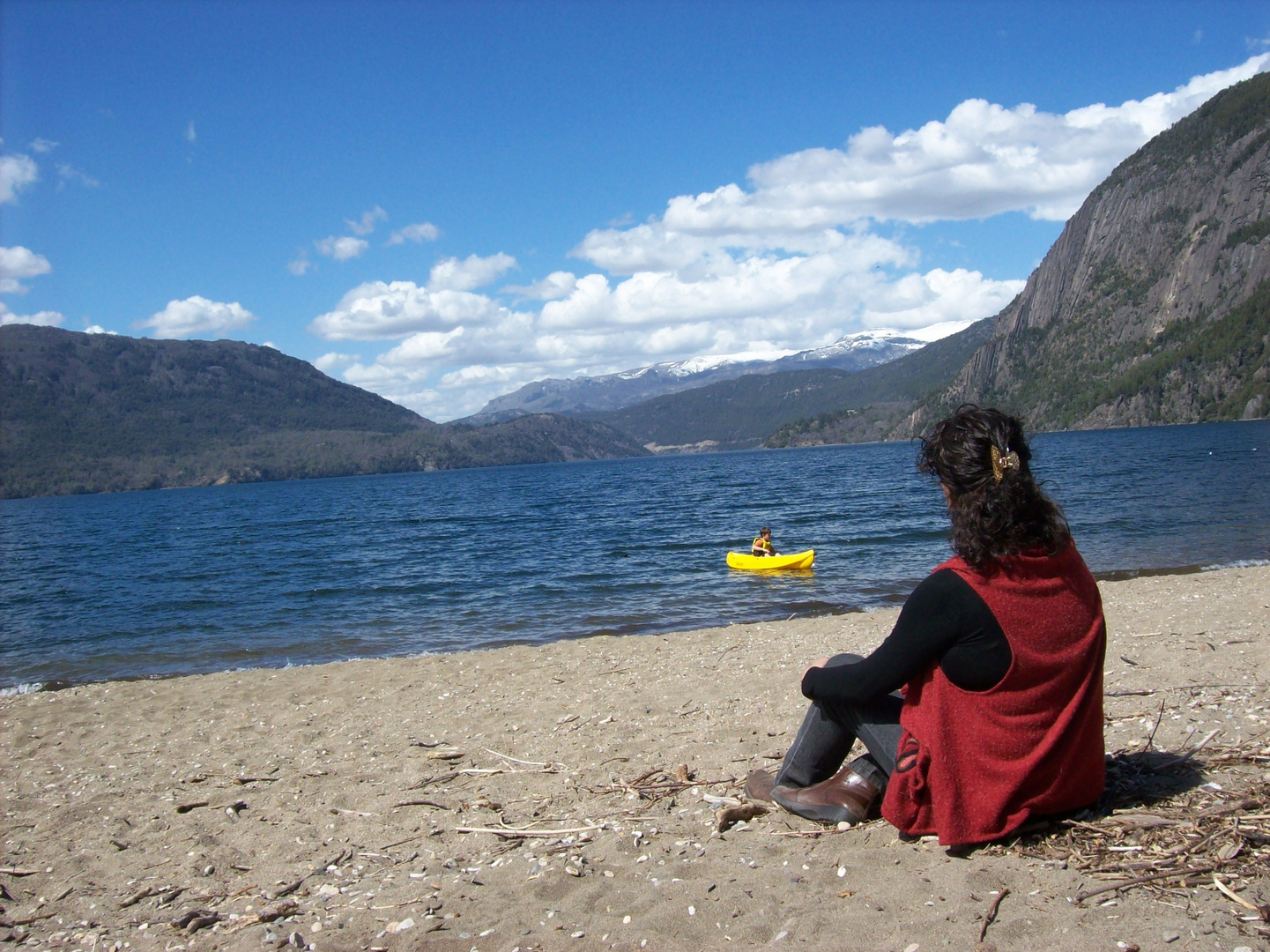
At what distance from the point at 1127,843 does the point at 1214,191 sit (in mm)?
236265

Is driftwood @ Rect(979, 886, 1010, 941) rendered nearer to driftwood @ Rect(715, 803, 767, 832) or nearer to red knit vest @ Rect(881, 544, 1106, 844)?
red knit vest @ Rect(881, 544, 1106, 844)

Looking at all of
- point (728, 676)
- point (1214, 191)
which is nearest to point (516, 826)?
point (728, 676)

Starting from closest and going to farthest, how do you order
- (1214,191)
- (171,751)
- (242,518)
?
(171,751) → (242,518) → (1214,191)

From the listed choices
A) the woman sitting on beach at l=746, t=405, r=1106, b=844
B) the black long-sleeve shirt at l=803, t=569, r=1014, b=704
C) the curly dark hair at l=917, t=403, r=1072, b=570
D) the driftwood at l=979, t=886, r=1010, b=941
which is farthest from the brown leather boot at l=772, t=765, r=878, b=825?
the curly dark hair at l=917, t=403, r=1072, b=570

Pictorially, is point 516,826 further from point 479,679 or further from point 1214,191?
point 1214,191

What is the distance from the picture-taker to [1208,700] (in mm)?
6859

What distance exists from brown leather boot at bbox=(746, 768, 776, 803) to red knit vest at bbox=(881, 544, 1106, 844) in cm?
122

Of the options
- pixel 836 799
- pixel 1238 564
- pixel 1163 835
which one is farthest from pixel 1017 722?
pixel 1238 564

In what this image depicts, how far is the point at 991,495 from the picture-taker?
377 centimetres

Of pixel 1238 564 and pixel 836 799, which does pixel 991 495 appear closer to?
pixel 836 799

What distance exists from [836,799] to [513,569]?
89.3 feet

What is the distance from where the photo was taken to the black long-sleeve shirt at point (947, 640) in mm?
3785

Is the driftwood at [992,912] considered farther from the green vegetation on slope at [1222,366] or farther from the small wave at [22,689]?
the green vegetation on slope at [1222,366]

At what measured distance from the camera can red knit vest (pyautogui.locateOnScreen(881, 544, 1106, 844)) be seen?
12.5ft
